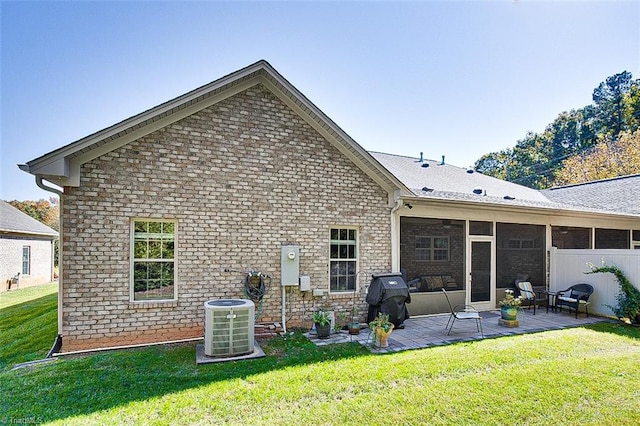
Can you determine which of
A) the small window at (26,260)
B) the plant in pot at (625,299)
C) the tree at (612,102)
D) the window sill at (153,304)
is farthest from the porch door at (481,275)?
the tree at (612,102)

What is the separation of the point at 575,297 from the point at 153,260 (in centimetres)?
1066

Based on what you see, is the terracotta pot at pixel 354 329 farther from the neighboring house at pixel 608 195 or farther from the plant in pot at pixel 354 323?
the neighboring house at pixel 608 195

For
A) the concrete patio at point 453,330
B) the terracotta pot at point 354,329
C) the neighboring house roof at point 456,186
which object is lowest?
the concrete patio at point 453,330

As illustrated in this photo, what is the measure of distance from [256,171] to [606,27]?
34.0 feet

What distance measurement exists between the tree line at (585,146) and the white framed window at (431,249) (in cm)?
2282

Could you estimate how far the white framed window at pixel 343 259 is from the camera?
7.69m

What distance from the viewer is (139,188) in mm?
6188

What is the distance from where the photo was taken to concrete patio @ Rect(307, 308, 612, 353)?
6414mm

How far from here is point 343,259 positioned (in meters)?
7.77

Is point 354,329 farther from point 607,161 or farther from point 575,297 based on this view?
point 607,161

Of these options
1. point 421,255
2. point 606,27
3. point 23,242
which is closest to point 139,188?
point 421,255

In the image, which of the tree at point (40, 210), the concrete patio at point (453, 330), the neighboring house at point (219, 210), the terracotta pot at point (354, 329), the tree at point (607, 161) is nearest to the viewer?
the neighboring house at point (219, 210)

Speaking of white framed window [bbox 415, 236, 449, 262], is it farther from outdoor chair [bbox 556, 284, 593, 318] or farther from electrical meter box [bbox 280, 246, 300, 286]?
electrical meter box [bbox 280, 246, 300, 286]

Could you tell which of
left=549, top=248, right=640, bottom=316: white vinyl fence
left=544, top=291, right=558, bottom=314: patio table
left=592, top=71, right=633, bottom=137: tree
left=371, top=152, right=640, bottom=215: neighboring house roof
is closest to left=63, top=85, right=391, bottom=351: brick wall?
left=371, top=152, right=640, bottom=215: neighboring house roof
